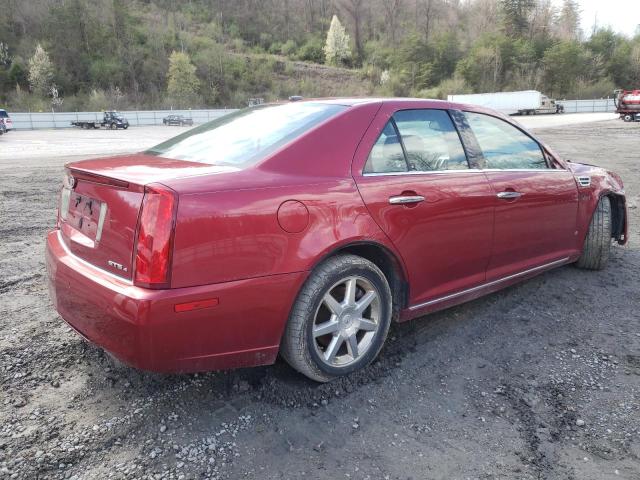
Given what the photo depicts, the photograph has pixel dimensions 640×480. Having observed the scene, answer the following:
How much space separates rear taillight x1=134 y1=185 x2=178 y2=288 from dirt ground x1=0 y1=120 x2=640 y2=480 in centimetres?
76

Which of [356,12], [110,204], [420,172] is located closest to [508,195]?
[420,172]

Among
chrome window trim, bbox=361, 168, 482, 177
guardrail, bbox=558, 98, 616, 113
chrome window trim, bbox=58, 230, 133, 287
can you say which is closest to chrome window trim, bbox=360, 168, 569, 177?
chrome window trim, bbox=361, 168, 482, 177

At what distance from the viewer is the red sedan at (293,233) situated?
2199 mm

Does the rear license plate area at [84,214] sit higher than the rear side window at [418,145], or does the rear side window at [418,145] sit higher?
the rear side window at [418,145]

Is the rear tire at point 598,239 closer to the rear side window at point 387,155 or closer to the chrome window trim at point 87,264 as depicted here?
the rear side window at point 387,155

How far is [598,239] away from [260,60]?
300 feet

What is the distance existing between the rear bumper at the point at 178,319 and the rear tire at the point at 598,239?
129 inches

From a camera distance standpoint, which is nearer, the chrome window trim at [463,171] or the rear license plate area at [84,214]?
the rear license plate area at [84,214]

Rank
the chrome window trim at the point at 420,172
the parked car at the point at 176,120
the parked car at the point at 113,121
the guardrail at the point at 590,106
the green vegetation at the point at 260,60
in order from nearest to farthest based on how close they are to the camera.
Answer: the chrome window trim at the point at 420,172 → the parked car at the point at 113,121 → the parked car at the point at 176,120 → the guardrail at the point at 590,106 → the green vegetation at the point at 260,60

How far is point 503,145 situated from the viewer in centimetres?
371

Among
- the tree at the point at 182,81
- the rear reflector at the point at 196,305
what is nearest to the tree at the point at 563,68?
the tree at the point at 182,81

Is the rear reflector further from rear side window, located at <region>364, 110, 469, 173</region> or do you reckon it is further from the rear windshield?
rear side window, located at <region>364, 110, 469, 173</region>

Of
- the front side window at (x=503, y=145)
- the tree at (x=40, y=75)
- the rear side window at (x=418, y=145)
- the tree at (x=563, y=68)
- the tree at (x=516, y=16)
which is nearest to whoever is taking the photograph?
the rear side window at (x=418, y=145)

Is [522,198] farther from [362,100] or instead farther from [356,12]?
[356,12]
